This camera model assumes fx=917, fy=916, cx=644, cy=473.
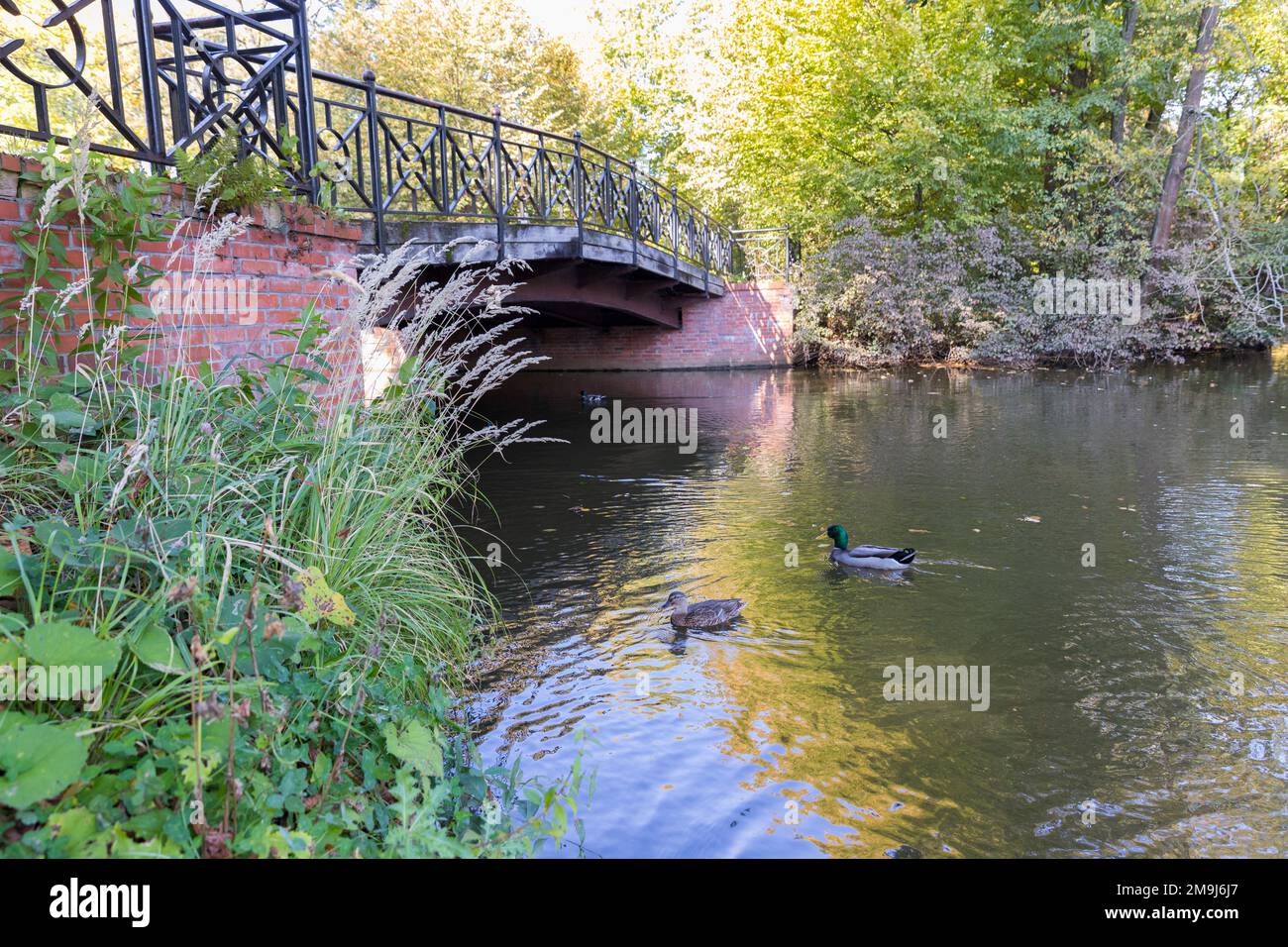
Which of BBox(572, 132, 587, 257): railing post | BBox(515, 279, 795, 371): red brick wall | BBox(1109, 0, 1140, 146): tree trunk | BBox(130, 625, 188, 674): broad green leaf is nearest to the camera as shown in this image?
BBox(130, 625, 188, 674): broad green leaf

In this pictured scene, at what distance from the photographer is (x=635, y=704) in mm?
4773

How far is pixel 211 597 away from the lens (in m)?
2.94

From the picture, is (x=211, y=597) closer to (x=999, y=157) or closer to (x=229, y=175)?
(x=229, y=175)

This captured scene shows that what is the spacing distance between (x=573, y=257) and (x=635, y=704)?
9.06m

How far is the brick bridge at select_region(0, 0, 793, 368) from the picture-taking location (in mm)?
5043

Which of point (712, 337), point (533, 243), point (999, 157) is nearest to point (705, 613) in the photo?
point (533, 243)

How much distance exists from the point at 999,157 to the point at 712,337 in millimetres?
8652

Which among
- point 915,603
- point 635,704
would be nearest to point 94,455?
point 635,704

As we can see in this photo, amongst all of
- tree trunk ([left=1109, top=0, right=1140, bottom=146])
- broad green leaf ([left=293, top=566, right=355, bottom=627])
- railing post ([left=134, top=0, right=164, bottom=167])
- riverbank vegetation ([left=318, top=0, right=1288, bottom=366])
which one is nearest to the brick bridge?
railing post ([left=134, top=0, right=164, bottom=167])

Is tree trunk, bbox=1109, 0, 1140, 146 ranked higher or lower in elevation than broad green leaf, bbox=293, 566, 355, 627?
higher

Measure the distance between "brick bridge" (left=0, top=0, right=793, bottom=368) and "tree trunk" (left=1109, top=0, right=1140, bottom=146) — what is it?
8.71m

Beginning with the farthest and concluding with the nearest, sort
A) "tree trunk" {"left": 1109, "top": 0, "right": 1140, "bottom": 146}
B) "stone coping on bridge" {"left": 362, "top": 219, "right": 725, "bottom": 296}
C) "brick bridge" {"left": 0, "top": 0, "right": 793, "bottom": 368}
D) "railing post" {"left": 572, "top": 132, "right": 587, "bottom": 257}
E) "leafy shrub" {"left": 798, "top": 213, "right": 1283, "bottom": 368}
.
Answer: "tree trunk" {"left": 1109, "top": 0, "right": 1140, "bottom": 146} < "leafy shrub" {"left": 798, "top": 213, "right": 1283, "bottom": 368} < "railing post" {"left": 572, "top": 132, "right": 587, "bottom": 257} < "stone coping on bridge" {"left": 362, "top": 219, "right": 725, "bottom": 296} < "brick bridge" {"left": 0, "top": 0, "right": 793, "bottom": 368}

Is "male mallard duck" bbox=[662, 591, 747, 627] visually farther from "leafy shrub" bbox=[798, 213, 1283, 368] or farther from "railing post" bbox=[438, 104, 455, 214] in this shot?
"leafy shrub" bbox=[798, 213, 1283, 368]
